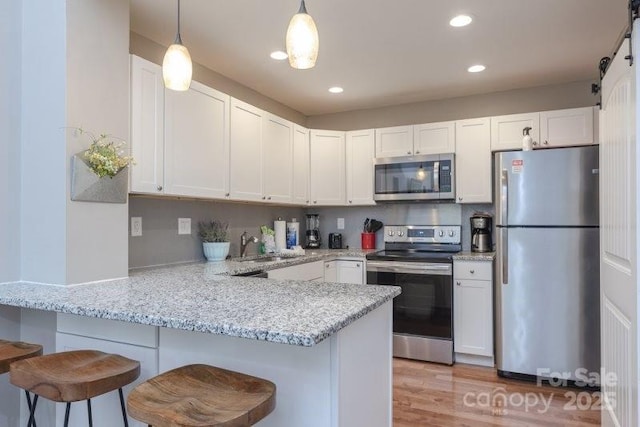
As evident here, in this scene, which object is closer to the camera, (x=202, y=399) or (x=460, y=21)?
(x=202, y=399)

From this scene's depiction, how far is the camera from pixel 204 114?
2742 mm

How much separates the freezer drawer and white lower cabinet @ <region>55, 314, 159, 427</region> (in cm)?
252

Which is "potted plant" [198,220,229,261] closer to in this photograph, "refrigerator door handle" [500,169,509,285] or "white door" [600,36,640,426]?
"refrigerator door handle" [500,169,509,285]

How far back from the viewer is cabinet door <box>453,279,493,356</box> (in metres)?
3.32

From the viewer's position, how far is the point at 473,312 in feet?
11.0

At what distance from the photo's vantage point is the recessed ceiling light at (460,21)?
2.46 m

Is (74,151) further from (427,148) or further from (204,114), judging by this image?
(427,148)

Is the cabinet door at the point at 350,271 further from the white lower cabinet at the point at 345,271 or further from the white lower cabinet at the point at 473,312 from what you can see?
the white lower cabinet at the point at 473,312

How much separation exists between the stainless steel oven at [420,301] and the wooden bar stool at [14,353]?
103 inches

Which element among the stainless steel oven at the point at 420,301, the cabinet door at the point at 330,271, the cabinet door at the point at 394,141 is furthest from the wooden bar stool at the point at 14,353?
the cabinet door at the point at 394,141

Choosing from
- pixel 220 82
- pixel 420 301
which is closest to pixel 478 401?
pixel 420 301

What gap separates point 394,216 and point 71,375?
11.1 feet

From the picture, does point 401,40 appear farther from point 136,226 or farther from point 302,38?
point 136,226

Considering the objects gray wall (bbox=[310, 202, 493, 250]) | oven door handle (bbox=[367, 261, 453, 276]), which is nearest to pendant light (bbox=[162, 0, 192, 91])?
oven door handle (bbox=[367, 261, 453, 276])
